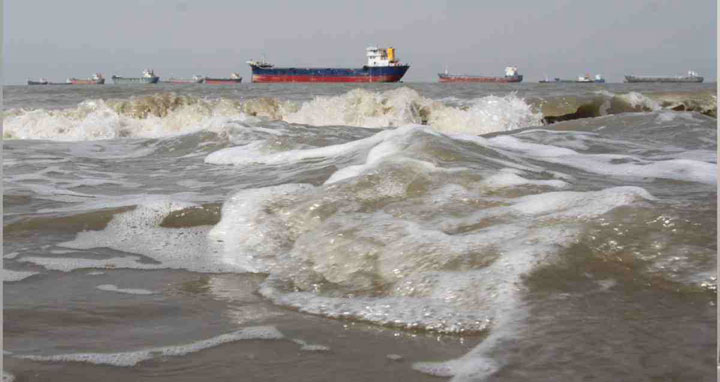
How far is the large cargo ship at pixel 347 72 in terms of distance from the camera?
2137 inches

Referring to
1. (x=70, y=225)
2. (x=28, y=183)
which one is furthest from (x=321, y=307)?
(x=28, y=183)

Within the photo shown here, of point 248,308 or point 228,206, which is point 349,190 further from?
point 248,308

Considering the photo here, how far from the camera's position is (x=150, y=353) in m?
1.76

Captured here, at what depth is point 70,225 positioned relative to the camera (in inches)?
130

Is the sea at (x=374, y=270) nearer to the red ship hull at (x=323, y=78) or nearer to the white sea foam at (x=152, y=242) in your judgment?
the white sea foam at (x=152, y=242)

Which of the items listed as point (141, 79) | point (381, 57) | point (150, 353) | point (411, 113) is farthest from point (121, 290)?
point (141, 79)

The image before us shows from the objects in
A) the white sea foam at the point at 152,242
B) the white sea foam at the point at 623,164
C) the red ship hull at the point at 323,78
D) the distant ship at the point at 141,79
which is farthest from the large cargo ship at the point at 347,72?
the white sea foam at the point at 152,242

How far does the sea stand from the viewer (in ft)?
5.62

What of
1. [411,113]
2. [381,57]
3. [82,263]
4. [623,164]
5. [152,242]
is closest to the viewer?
[82,263]

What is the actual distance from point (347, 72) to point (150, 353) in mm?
53726

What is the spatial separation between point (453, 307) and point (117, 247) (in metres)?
1.66

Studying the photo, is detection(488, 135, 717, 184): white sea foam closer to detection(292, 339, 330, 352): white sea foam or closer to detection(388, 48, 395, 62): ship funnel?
detection(292, 339, 330, 352): white sea foam

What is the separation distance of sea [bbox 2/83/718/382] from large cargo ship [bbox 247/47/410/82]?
1970 inches

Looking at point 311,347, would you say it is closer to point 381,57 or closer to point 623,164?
point 623,164
